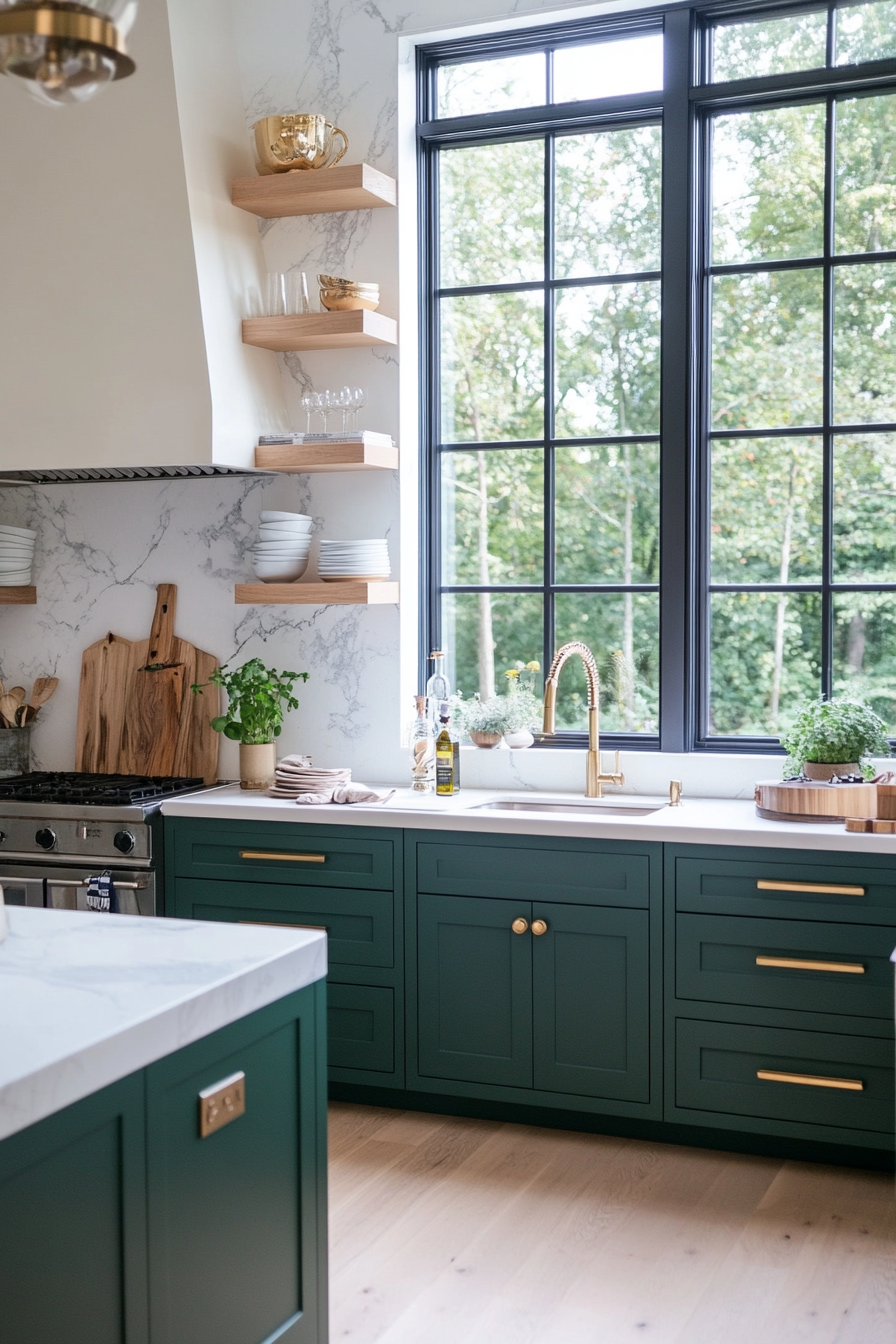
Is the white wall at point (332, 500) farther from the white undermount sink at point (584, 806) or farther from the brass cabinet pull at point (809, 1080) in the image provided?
the brass cabinet pull at point (809, 1080)

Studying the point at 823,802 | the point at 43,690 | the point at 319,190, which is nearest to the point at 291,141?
the point at 319,190

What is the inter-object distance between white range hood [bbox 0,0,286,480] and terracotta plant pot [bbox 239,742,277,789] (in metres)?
0.88

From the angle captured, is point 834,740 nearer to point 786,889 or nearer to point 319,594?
point 786,889

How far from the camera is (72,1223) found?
59.6 inches

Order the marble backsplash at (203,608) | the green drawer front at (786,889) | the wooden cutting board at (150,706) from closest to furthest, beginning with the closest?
the green drawer front at (786,889) < the marble backsplash at (203,608) < the wooden cutting board at (150,706)

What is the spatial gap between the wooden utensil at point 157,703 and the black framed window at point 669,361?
89cm

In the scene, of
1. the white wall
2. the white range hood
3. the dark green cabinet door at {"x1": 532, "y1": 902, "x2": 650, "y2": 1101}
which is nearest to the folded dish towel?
the white wall

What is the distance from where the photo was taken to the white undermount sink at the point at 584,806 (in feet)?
12.4

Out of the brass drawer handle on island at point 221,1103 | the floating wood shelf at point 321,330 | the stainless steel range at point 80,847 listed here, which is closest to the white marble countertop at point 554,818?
the stainless steel range at point 80,847

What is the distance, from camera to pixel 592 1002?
346 centimetres

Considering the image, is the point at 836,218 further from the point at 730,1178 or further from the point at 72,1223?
the point at 72,1223

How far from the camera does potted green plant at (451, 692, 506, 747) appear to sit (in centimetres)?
411

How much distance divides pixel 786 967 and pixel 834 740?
0.63 metres

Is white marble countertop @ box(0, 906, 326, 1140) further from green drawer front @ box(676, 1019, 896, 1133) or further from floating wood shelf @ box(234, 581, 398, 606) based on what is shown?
floating wood shelf @ box(234, 581, 398, 606)
